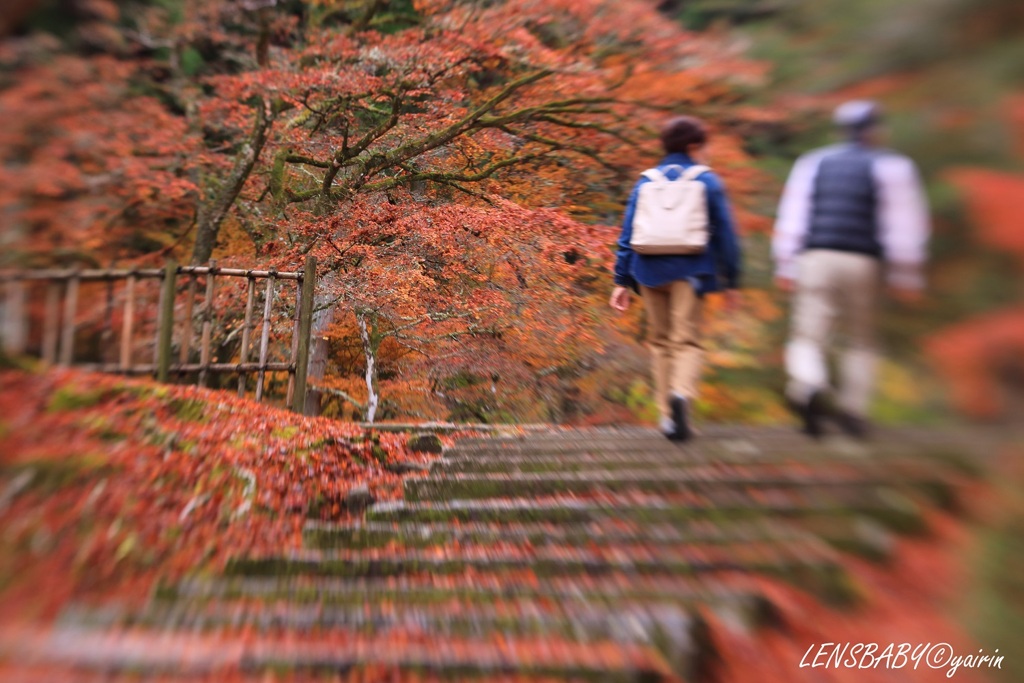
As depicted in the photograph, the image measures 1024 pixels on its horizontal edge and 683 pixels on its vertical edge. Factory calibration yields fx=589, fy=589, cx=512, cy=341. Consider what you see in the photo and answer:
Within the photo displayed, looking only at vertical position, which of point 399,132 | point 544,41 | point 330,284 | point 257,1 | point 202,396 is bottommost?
point 202,396

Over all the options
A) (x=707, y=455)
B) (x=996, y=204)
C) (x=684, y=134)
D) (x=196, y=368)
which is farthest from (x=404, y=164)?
(x=996, y=204)

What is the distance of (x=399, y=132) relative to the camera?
7.42m

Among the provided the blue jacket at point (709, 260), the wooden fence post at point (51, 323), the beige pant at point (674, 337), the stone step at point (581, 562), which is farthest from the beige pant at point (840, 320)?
the wooden fence post at point (51, 323)

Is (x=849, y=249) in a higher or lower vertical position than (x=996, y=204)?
lower

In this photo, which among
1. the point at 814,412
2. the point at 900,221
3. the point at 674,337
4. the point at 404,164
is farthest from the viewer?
the point at 404,164

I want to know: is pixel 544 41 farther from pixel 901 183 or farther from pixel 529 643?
pixel 529 643

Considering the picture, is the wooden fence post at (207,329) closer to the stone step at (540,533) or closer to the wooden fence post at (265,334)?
the wooden fence post at (265,334)

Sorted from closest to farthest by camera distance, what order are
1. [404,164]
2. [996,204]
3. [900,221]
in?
[900,221], [996,204], [404,164]

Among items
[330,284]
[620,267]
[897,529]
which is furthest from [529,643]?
[330,284]

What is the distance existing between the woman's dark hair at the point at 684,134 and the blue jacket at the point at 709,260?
6 cm

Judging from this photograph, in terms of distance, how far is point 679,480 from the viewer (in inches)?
122

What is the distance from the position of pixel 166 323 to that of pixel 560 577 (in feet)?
12.6

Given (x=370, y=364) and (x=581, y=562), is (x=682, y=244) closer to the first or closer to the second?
(x=581, y=562)

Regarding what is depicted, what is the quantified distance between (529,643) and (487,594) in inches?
18.7
